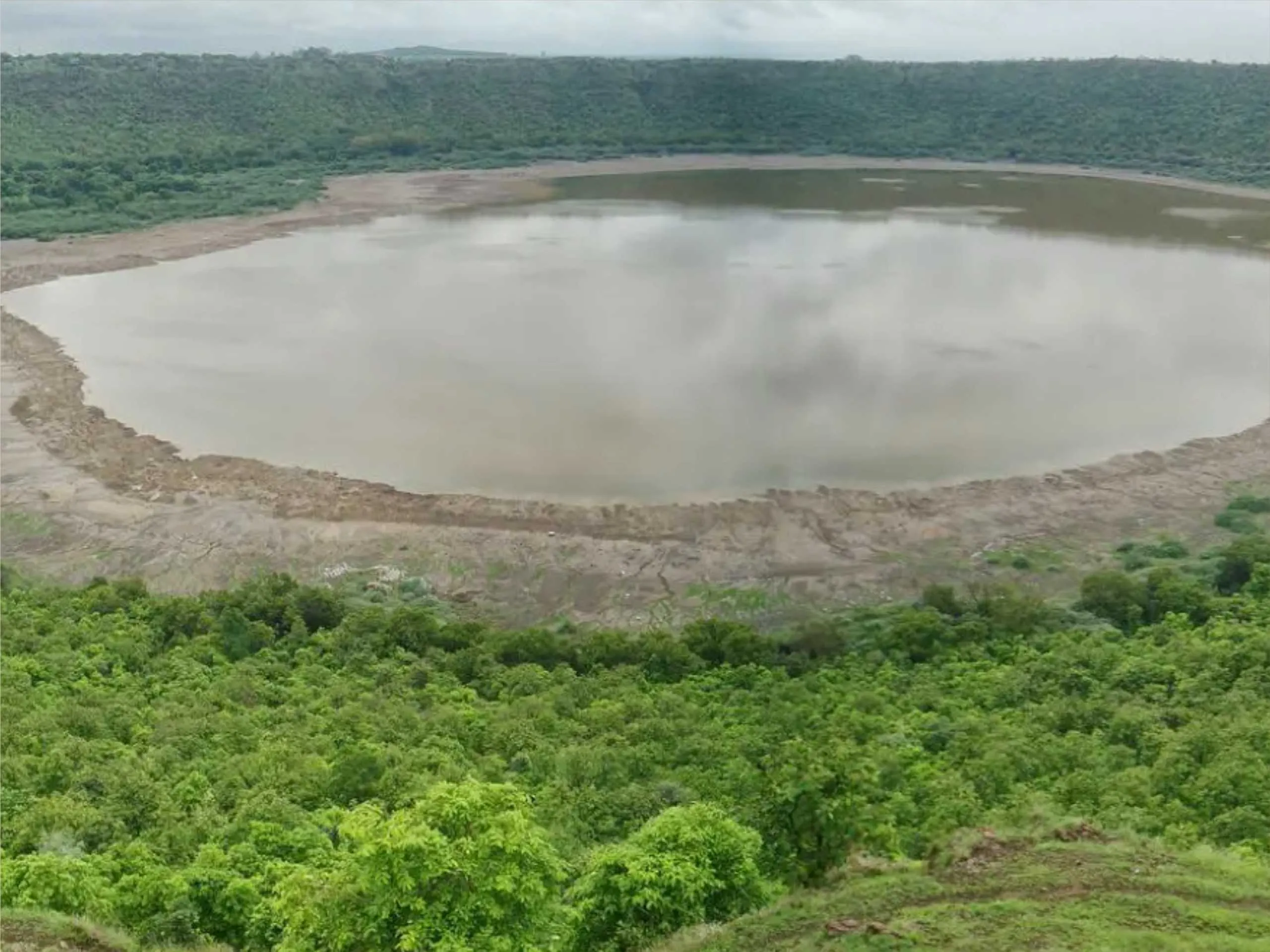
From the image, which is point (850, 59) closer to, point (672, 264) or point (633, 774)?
point (672, 264)

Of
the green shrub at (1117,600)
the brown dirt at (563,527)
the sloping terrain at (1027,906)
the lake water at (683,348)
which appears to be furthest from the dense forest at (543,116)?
the sloping terrain at (1027,906)

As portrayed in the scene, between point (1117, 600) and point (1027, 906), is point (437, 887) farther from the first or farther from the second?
point (1117, 600)

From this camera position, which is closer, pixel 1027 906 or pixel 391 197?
pixel 1027 906

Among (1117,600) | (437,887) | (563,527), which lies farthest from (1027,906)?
(563,527)

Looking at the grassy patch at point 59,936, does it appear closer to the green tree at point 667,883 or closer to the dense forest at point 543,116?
the green tree at point 667,883

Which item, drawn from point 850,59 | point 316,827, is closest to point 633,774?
point 316,827

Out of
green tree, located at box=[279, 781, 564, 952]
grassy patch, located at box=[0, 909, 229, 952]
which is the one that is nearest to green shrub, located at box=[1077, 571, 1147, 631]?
green tree, located at box=[279, 781, 564, 952]

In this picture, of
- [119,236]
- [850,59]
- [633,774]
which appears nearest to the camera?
[633,774]

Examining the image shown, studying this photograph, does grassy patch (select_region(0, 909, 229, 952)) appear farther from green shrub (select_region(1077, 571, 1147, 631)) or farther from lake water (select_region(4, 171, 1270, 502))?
lake water (select_region(4, 171, 1270, 502))
